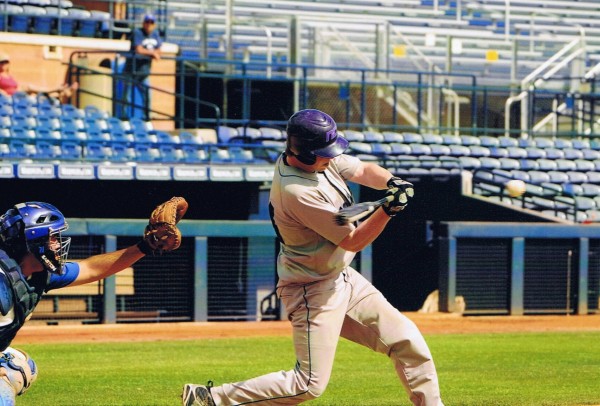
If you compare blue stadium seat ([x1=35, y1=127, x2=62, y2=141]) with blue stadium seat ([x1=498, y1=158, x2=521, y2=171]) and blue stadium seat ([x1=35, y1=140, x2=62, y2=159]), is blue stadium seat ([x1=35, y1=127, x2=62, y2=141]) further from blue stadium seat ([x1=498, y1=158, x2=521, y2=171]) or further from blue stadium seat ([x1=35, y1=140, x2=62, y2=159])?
blue stadium seat ([x1=498, y1=158, x2=521, y2=171])

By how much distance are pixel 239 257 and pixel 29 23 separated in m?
7.10

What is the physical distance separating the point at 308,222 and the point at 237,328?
328 inches

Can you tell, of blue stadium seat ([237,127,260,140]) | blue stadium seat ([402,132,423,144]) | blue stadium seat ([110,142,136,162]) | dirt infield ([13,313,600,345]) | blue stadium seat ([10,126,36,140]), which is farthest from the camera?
blue stadium seat ([402,132,423,144])

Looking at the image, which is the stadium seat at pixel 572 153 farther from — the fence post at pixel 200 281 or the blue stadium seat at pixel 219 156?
the fence post at pixel 200 281

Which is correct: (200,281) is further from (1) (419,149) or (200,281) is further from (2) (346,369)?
(1) (419,149)

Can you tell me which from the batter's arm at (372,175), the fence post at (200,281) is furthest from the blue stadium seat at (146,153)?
the batter's arm at (372,175)

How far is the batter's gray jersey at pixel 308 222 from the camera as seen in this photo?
17.8 ft

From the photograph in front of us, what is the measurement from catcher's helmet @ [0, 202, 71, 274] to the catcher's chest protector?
0.24 feet

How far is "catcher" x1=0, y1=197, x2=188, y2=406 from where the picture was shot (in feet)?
15.9

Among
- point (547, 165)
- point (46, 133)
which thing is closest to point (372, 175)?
point (46, 133)

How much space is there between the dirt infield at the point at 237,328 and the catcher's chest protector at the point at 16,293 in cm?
704

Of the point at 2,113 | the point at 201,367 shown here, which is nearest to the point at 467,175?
the point at 2,113

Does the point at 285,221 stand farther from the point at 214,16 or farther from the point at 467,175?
the point at 214,16

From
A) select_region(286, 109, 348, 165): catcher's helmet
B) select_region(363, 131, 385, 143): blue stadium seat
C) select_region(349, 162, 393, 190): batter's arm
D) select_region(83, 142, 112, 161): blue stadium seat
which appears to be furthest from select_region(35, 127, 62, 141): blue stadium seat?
select_region(286, 109, 348, 165): catcher's helmet
